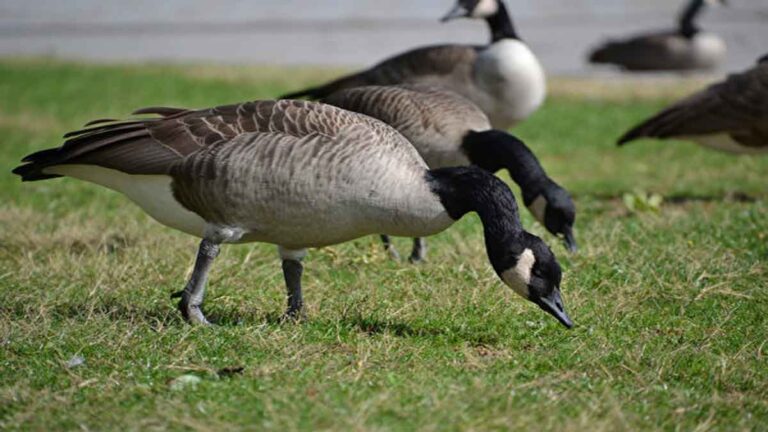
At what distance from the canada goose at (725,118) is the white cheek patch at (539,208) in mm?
2703

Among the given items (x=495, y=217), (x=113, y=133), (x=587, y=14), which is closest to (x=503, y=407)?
(x=495, y=217)

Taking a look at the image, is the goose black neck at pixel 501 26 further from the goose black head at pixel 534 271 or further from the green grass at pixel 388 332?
the goose black head at pixel 534 271

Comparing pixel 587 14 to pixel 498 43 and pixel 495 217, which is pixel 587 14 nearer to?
pixel 498 43

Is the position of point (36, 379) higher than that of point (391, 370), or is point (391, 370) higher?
point (36, 379)

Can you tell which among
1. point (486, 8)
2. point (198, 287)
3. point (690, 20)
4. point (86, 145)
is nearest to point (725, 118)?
point (486, 8)

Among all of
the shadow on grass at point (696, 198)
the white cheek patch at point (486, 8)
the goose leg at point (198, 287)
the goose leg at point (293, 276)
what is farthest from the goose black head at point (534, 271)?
the white cheek patch at point (486, 8)

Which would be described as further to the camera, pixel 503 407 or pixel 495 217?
pixel 495 217

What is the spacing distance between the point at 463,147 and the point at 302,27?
14.4m

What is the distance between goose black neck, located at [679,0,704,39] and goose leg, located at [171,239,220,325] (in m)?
13.7

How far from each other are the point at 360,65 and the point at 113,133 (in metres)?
13.4

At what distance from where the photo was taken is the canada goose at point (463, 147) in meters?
7.27

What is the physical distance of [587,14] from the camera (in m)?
21.5

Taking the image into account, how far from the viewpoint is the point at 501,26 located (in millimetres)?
9672

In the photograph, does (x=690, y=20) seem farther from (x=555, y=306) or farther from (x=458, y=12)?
(x=555, y=306)
